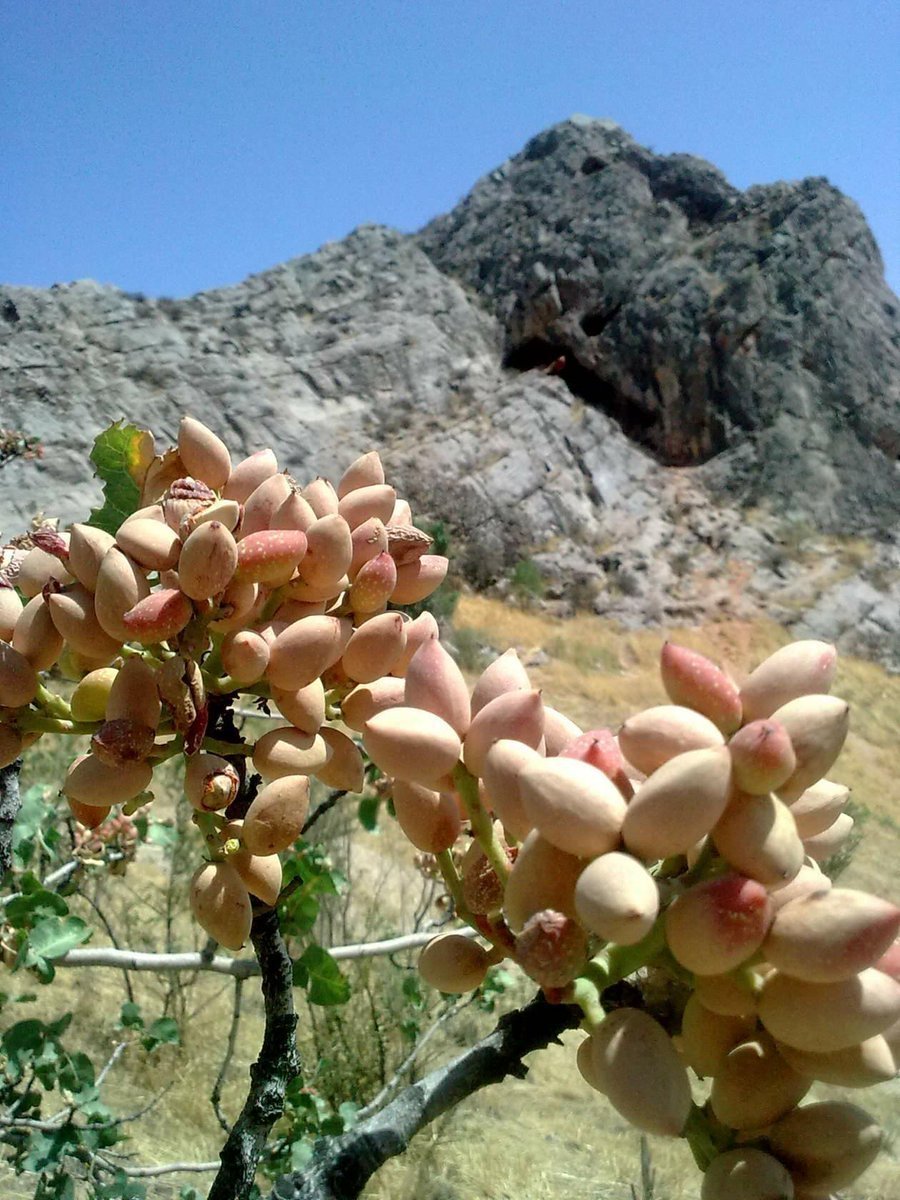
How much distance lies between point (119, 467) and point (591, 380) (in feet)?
83.6

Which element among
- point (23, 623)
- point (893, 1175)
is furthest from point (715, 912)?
point (893, 1175)

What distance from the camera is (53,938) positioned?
47.8 inches

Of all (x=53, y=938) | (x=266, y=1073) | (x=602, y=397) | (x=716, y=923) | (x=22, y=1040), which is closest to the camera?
(x=716, y=923)

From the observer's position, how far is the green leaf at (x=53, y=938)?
1.20 m

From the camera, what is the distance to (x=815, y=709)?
46 cm

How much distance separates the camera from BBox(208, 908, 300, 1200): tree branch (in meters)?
0.73

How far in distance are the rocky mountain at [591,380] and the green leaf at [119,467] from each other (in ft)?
59.0

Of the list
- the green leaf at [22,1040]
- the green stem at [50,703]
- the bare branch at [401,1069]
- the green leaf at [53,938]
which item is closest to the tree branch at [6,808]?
the green stem at [50,703]

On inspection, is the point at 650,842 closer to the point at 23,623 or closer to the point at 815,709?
the point at 815,709

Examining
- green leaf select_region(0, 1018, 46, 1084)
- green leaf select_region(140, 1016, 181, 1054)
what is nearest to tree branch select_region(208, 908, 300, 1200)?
green leaf select_region(0, 1018, 46, 1084)

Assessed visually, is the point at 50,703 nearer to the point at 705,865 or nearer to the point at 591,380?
the point at 705,865

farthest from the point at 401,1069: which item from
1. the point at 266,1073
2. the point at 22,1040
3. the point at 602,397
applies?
the point at 602,397

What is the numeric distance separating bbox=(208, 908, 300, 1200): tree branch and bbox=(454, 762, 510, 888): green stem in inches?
11.1

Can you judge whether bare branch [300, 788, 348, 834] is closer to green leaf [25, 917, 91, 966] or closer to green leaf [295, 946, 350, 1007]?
green leaf [295, 946, 350, 1007]
